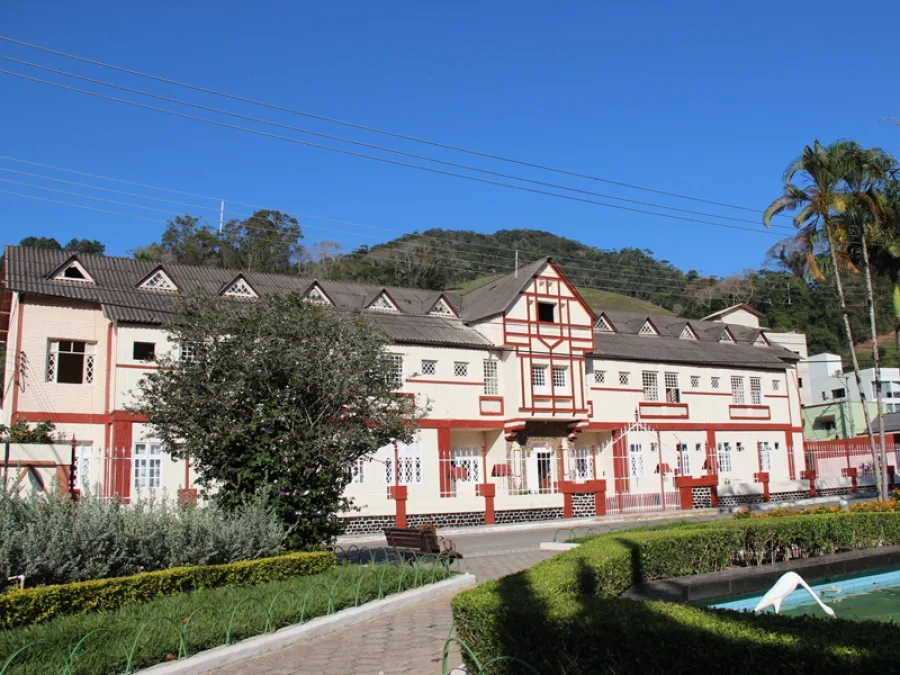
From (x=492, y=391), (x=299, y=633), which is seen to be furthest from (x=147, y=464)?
(x=299, y=633)

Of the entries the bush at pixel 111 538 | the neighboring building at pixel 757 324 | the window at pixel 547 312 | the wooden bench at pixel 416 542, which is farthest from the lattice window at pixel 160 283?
the neighboring building at pixel 757 324

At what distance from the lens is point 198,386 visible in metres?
15.5

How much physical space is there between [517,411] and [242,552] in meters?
21.9

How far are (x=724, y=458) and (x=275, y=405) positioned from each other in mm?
31125

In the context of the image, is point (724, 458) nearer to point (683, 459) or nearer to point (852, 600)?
point (683, 459)

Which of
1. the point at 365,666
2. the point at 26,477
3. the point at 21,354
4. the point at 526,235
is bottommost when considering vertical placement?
the point at 365,666

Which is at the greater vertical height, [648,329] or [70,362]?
[648,329]

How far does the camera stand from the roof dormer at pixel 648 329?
43.6 meters

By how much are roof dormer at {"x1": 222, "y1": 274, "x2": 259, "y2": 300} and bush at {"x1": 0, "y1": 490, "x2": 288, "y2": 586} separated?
62.1 ft

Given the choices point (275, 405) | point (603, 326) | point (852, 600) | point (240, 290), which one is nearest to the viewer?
point (852, 600)

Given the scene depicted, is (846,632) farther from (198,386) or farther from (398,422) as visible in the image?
(198,386)

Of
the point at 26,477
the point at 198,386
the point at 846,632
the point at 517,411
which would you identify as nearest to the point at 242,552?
the point at 198,386

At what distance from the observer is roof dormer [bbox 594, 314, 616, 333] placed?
1624 inches

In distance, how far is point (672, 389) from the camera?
4003 cm
